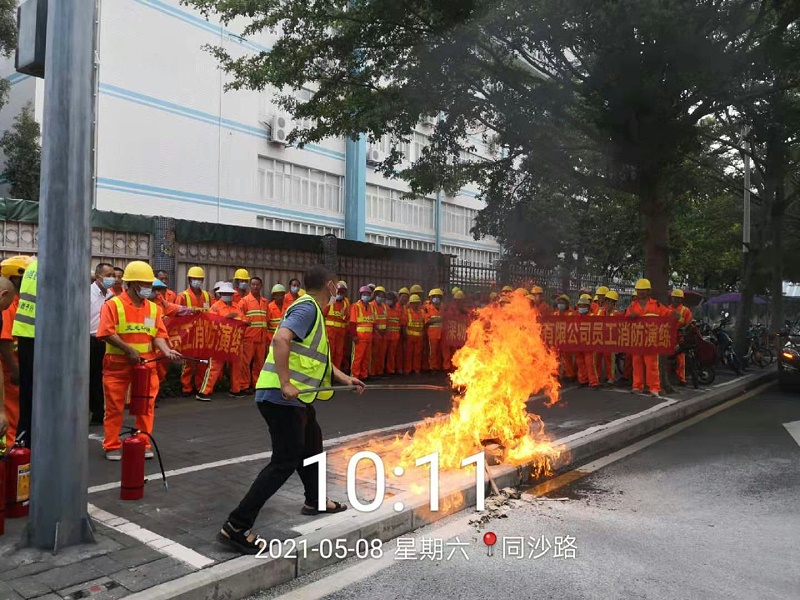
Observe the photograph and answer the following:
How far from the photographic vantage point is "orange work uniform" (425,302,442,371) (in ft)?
45.8

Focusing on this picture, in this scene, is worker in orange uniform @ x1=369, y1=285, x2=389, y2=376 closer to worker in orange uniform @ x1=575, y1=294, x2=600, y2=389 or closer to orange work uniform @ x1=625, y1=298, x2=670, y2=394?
worker in orange uniform @ x1=575, y1=294, x2=600, y2=389

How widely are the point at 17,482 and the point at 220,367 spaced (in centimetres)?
555

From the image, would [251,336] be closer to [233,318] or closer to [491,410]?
[233,318]

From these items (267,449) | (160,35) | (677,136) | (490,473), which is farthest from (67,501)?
(160,35)

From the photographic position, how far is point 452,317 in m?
13.9

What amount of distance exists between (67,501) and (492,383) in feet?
12.9

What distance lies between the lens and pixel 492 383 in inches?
258

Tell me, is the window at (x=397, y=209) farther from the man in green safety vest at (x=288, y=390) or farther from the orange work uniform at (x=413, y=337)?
the man in green safety vest at (x=288, y=390)

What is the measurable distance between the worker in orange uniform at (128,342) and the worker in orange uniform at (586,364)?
8.28 m

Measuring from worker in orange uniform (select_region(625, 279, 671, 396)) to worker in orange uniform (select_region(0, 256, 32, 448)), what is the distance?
927 cm

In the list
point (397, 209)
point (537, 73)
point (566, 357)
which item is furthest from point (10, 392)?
point (397, 209)

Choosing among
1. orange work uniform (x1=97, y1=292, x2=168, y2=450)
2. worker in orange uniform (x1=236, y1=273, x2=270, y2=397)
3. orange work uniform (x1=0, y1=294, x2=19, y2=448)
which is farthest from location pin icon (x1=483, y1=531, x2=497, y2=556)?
worker in orange uniform (x1=236, y1=273, x2=270, y2=397)

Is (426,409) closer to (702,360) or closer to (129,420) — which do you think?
(129,420)

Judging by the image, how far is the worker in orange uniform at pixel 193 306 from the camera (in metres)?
10.0
